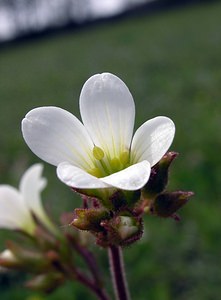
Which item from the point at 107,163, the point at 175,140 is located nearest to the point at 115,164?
the point at 107,163

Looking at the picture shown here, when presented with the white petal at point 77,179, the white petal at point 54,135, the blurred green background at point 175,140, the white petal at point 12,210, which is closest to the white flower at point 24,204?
the white petal at point 12,210

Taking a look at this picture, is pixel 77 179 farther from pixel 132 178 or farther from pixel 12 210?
pixel 12 210

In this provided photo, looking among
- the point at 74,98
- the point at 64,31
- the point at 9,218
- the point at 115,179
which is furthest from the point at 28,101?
the point at 64,31

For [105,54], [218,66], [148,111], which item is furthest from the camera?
[105,54]

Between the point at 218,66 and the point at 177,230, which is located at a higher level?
the point at 177,230

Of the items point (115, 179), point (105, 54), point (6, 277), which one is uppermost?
point (115, 179)

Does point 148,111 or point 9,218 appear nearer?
point 9,218

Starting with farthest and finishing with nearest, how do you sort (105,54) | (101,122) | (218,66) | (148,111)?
(105,54) < (218,66) < (148,111) < (101,122)

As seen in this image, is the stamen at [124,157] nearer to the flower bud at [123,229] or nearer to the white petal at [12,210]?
the flower bud at [123,229]

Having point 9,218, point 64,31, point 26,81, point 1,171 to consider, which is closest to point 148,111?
point 1,171

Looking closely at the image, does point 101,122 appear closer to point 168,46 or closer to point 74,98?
point 74,98
